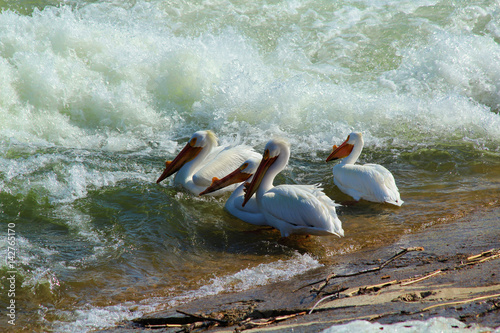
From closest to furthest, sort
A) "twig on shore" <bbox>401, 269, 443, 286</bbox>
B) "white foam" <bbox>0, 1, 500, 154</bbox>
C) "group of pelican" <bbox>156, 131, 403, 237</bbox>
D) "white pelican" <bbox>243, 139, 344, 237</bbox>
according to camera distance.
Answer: "twig on shore" <bbox>401, 269, 443, 286</bbox>, "white pelican" <bbox>243, 139, 344, 237</bbox>, "group of pelican" <bbox>156, 131, 403, 237</bbox>, "white foam" <bbox>0, 1, 500, 154</bbox>

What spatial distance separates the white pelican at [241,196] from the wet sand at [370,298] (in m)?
1.12

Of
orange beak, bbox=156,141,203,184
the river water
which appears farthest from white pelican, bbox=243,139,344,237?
orange beak, bbox=156,141,203,184

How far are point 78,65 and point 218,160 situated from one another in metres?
3.65

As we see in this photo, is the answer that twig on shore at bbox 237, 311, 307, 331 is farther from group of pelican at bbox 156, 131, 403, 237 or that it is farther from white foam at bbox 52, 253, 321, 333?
group of pelican at bbox 156, 131, 403, 237

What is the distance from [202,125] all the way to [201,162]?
5.93 feet

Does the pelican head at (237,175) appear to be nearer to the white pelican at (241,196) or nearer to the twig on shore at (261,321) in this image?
the white pelican at (241,196)

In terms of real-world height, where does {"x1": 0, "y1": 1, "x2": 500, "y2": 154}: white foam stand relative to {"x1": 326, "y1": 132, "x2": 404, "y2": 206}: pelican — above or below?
above

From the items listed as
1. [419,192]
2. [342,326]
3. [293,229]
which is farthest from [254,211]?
[342,326]

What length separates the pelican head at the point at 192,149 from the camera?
18.2 feet

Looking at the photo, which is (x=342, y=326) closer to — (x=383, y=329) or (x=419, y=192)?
(x=383, y=329)

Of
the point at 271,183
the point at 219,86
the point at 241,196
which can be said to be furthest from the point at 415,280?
the point at 219,86

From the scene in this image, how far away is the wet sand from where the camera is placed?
2402 millimetres

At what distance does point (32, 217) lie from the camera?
14.4ft

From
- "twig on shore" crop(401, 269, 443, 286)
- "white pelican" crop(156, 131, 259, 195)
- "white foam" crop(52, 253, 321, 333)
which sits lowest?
"white foam" crop(52, 253, 321, 333)
